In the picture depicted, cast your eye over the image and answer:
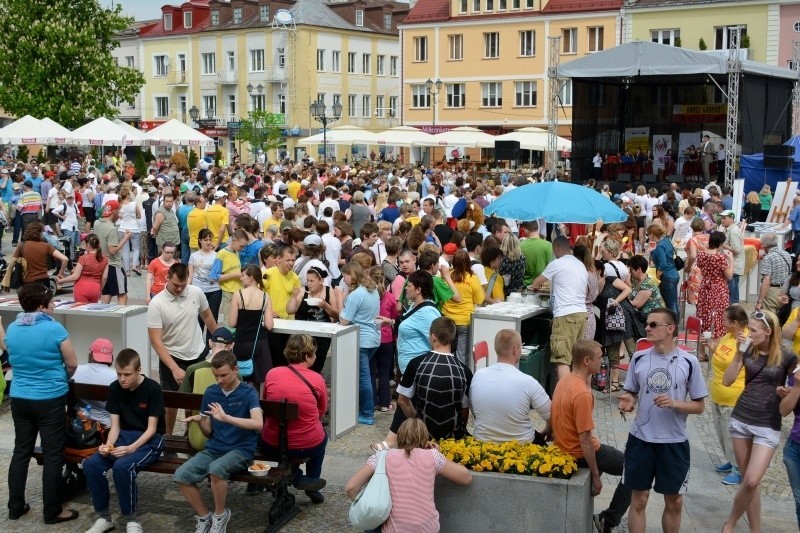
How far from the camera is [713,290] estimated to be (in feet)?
41.4

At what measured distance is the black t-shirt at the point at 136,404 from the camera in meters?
7.25

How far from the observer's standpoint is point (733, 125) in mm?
27969

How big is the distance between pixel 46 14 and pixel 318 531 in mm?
46032

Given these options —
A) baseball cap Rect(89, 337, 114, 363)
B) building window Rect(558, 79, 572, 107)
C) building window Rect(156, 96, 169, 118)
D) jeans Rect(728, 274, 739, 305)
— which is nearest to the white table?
baseball cap Rect(89, 337, 114, 363)

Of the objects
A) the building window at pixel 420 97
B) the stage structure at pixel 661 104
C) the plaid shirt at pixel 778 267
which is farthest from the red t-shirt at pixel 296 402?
the building window at pixel 420 97

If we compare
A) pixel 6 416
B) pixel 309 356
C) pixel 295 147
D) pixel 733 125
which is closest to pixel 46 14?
pixel 295 147

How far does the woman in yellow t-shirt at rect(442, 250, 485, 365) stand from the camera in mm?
10289

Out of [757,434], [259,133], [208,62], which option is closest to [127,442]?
[757,434]

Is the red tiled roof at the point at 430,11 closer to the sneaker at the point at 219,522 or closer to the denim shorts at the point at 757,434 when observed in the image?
the denim shorts at the point at 757,434

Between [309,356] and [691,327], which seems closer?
[309,356]

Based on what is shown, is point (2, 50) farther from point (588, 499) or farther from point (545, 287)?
point (588, 499)

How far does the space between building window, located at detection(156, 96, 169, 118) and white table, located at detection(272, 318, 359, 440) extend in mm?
67854

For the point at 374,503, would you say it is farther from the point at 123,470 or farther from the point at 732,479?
the point at 732,479

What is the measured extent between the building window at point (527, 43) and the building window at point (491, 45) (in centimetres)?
154
